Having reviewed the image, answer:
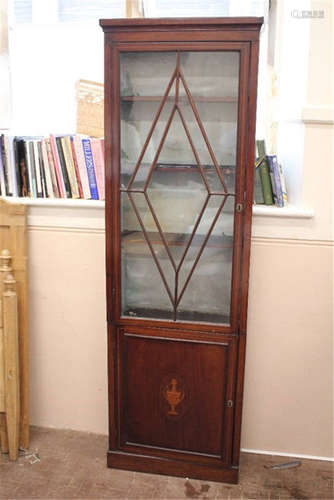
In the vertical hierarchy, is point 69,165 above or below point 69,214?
above

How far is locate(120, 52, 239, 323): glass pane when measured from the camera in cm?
193

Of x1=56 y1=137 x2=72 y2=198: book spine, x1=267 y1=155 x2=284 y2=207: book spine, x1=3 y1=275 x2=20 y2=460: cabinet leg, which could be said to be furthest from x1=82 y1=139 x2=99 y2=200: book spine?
x1=267 y1=155 x2=284 y2=207: book spine

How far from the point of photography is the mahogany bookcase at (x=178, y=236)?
6.19 feet

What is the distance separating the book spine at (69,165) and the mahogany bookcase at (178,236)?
0.42 metres

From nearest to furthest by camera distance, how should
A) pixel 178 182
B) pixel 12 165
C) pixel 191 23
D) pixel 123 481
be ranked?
pixel 191 23
pixel 178 182
pixel 123 481
pixel 12 165

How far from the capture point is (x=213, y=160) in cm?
196

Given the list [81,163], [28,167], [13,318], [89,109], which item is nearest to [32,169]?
[28,167]

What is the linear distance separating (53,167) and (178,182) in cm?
67

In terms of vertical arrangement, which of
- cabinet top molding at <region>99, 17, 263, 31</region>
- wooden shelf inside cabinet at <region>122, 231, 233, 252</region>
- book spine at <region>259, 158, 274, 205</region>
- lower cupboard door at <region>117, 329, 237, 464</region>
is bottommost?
lower cupboard door at <region>117, 329, 237, 464</region>

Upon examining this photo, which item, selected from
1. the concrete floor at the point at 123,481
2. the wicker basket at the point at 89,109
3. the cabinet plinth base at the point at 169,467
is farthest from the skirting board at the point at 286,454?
the wicker basket at the point at 89,109

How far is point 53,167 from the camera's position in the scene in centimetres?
236

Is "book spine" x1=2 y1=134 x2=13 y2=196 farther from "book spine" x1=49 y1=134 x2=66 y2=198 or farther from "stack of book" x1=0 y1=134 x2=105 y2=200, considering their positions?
"book spine" x1=49 y1=134 x2=66 y2=198

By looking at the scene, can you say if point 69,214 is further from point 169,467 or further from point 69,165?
point 169,467

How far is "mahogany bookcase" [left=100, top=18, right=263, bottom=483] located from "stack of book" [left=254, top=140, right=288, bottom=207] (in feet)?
1.03
